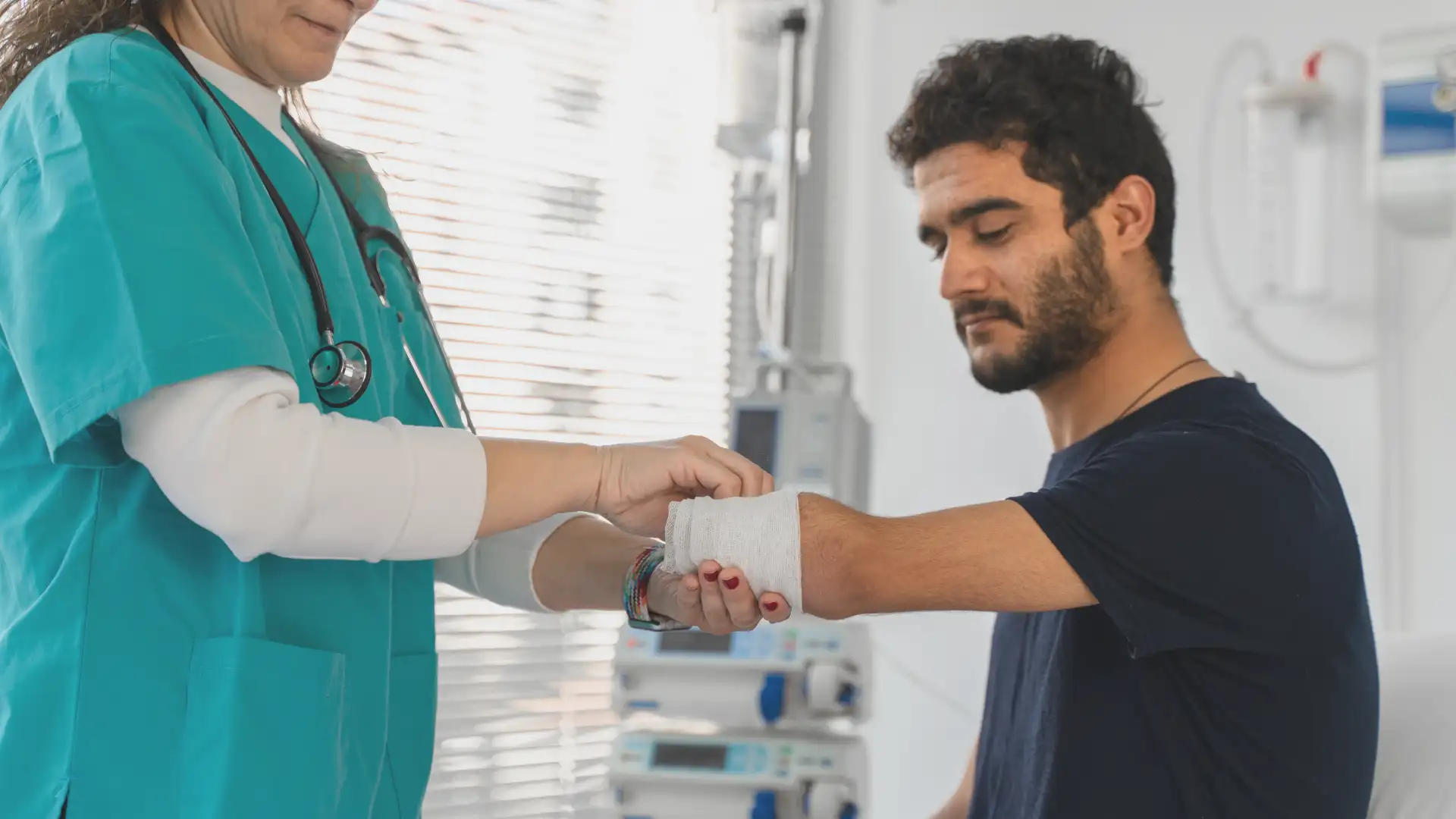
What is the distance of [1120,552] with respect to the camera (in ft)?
3.73

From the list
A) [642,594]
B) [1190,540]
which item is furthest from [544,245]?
[1190,540]

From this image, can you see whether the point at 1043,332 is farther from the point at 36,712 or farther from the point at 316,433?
the point at 36,712

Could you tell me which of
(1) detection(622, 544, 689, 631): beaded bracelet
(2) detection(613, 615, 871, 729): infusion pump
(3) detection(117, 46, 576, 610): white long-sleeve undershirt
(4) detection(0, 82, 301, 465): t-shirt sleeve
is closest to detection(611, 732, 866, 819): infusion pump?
(2) detection(613, 615, 871, 729): infusion pump

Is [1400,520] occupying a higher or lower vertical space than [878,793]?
higher

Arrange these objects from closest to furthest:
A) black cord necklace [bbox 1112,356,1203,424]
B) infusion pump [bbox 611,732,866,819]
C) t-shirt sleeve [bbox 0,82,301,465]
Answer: t-shirt sleeve [bbox 0,82,301,465] → black cord necklace [bbox 1112,356,1203,424] → infusion pump [bbox 611,732,866,819]

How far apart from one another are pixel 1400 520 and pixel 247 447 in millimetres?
1983

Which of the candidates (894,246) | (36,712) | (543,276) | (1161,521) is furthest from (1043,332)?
(894,246)

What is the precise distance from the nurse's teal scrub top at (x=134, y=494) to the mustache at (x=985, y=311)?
830 millimetres

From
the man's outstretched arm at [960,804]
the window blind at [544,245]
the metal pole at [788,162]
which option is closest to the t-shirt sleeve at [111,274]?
the man's outstretched arm at [960,804]

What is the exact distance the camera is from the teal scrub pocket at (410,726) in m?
1.10

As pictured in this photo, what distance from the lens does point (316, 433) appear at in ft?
2.79

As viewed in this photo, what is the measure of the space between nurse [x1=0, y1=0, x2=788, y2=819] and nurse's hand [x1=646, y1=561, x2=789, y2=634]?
5.6 inches

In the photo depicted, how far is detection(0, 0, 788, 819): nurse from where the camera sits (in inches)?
32.1

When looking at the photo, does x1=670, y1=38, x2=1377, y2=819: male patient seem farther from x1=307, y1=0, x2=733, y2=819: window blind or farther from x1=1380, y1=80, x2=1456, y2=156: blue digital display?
x1=307, y1=0, x2=733, y2=819: window blind
